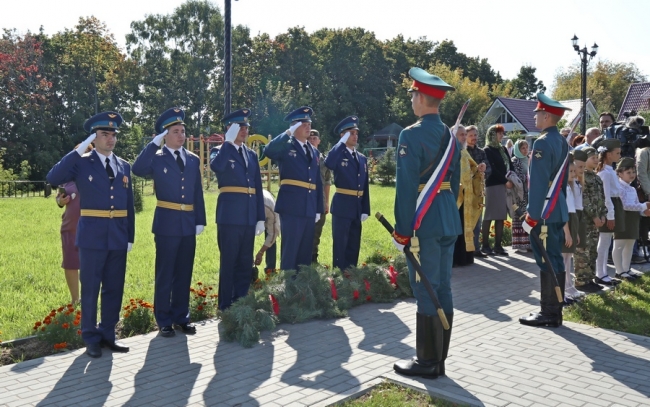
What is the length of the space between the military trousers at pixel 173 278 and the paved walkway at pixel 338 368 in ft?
0.74

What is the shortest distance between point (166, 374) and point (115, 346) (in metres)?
0.87

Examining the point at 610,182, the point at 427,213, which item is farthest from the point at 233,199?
the point at 610,182

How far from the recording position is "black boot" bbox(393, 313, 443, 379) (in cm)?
514

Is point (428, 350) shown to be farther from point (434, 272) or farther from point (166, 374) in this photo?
point (166, 374)

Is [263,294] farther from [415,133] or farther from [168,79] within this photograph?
[168,79]

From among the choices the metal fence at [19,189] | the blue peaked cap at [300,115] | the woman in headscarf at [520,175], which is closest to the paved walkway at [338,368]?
the blue peaked cap at [300,115]

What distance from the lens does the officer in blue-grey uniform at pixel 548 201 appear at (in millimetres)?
6555

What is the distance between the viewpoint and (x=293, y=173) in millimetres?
7957

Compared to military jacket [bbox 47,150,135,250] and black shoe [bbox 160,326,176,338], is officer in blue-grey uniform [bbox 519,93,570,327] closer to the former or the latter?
black shoe [bbox 160,326,176,338]

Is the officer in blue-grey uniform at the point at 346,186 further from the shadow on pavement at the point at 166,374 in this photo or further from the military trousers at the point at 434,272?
the military trousers at the point at 434,272

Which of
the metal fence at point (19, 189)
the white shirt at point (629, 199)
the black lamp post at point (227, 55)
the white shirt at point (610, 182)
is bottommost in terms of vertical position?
the metal fence at point (19, 189)

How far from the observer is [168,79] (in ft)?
181

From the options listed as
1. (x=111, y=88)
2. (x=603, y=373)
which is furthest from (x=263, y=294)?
(x=111, y=88)

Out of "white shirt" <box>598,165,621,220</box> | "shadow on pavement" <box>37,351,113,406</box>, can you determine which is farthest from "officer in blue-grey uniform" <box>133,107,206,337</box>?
"white shirt" <box>598,165,621,220</box>
